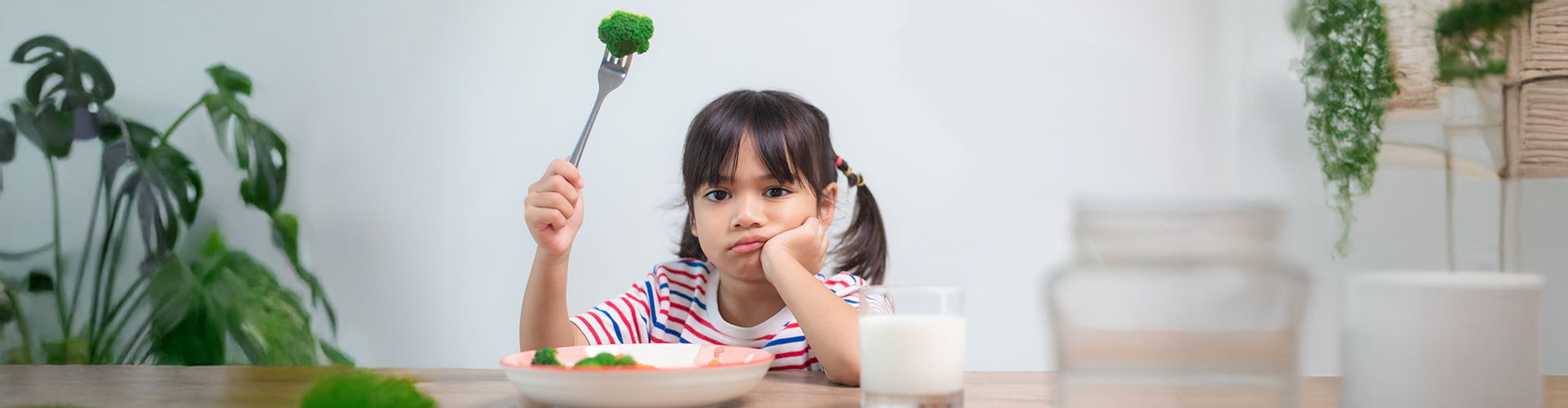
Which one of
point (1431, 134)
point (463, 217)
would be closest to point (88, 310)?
point (463, 217)

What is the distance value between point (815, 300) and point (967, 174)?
93 cm

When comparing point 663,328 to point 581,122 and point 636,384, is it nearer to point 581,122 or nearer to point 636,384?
point 636,384

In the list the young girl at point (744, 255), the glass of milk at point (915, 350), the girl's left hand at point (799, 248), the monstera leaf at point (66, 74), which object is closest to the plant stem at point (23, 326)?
the monstera leaf at point (66, 74)

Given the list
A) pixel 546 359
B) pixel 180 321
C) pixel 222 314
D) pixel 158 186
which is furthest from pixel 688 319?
pixel 158 186

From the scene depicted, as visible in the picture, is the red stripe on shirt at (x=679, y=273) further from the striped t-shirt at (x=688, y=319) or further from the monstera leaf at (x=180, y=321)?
the monstera leaf at (x=180, y=321)

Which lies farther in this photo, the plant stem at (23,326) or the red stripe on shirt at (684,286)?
the plant stem at (23,326)

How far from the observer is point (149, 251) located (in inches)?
67.3

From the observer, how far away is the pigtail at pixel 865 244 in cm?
125

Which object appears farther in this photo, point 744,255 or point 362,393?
point 744,255

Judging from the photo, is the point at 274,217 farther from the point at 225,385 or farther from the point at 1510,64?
the point at 1510,64

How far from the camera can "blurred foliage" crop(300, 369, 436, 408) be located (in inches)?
18.9

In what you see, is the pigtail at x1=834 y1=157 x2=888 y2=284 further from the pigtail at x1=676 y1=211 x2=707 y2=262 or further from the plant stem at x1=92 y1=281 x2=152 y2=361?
the plant stem at x1=92 y1=281 x2=152 y2=361

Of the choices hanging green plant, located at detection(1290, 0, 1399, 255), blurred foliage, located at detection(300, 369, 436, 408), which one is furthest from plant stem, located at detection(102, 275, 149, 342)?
hanging green plant, located at detection(1290, 0, 1399, 255)

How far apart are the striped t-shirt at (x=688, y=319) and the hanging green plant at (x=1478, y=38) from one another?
691mm
